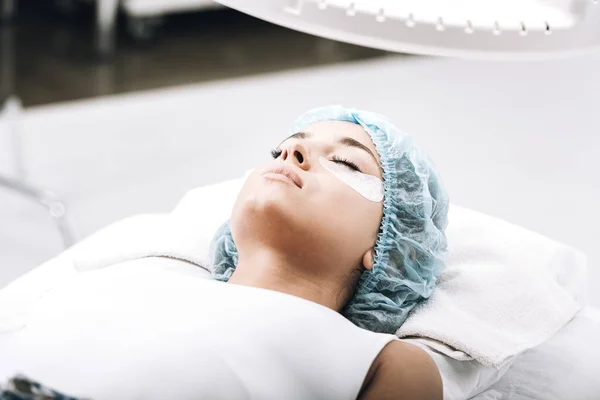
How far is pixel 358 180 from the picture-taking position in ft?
4.61

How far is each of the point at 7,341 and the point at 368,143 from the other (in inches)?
23.7

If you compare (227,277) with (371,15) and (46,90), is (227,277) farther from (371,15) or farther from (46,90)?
(46,90)

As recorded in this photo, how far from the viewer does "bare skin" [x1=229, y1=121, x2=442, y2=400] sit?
1.32m

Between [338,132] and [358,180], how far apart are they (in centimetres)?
9

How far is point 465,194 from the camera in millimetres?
2666

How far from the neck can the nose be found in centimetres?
14

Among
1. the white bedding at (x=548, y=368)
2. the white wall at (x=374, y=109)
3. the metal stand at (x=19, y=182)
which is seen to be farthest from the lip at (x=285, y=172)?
the metal stand at (x=19, y=182)

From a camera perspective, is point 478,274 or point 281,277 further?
point 478,274

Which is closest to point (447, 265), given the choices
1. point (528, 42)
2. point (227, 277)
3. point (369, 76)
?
point (227, 277)

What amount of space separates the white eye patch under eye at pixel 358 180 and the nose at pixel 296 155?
0.03 meters

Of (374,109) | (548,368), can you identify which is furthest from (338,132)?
(374,109)

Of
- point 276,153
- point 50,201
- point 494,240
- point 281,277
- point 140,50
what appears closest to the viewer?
point 281,277

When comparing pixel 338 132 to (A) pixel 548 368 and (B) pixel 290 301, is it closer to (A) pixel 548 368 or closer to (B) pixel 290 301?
(B) pixel 290 301

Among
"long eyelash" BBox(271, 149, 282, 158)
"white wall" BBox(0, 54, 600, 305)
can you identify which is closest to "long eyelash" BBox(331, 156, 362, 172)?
"long eyelash" BBox(271, 149, 282, 158)
